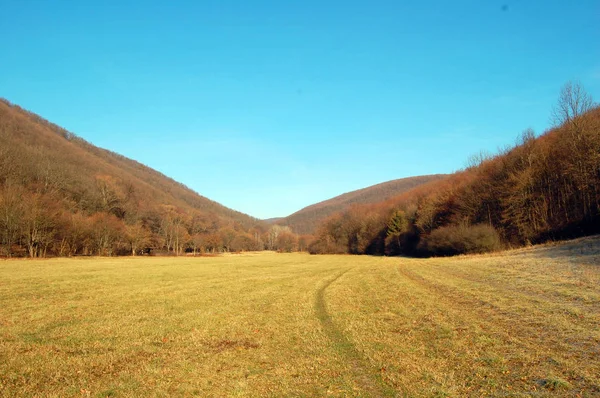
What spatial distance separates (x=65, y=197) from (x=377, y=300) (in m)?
91.8

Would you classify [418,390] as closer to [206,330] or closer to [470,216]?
[206,330]

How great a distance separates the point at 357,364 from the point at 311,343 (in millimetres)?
2262

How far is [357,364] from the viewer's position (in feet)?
27.0

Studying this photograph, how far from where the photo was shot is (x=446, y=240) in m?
58.5

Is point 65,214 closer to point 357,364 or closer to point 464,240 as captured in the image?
point 464,240

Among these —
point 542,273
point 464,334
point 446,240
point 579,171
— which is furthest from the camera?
point 446,240

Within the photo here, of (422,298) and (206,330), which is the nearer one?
(206,330)

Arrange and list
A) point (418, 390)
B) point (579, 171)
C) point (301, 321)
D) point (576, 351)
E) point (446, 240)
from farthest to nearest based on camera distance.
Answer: point (446, 240) < point (579, 171) < point (301, 321) < point (576, 351) < point (418, 390)

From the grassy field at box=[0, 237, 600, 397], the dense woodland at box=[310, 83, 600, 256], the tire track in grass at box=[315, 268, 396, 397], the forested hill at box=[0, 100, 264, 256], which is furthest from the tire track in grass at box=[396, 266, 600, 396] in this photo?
the forested hill at box=[0, 100, 264, 256]

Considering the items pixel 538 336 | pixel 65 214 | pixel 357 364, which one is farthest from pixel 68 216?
pixel 538 336

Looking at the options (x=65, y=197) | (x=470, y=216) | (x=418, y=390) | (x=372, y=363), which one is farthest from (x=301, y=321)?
(x=65, y=197)

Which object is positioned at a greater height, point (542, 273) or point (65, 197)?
point (65, 197)

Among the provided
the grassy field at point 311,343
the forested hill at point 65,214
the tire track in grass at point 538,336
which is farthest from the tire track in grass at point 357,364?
the forested hill at point 65,214

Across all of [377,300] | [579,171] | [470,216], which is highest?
[579,171]
